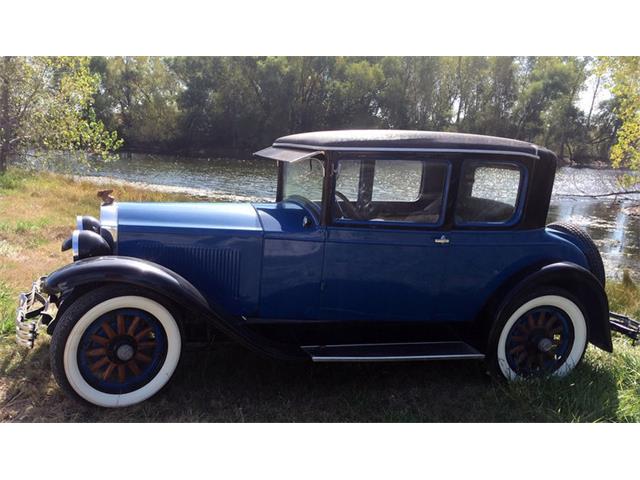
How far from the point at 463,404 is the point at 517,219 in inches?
56.1

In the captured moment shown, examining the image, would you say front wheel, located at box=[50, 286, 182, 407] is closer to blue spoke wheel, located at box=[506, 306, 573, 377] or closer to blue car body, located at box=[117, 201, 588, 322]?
blue car body, located at box=[117, 201, 588, 322]

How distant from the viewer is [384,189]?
11.7ft

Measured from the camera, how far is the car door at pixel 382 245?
3.35 metres

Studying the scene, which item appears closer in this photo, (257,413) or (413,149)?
(257,413)

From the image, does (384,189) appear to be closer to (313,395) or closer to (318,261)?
(318,261)

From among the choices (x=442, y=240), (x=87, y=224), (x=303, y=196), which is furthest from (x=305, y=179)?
(x=87, y=224)

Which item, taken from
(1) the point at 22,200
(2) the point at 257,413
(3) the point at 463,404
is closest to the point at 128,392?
(2) the point at 257,413

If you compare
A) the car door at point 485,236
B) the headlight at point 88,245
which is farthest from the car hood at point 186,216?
the car door at point 485,236

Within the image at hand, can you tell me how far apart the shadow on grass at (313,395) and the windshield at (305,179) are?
1.33m

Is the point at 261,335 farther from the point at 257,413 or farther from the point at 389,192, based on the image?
the point at 389,192

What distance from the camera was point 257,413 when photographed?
9.93 ft

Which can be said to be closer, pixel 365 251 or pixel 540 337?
pixel 365 251

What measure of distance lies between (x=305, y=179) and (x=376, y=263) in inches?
35.5

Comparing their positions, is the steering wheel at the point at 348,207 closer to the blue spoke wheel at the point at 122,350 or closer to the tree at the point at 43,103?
the blue spoke wheel at the point at 122,350
